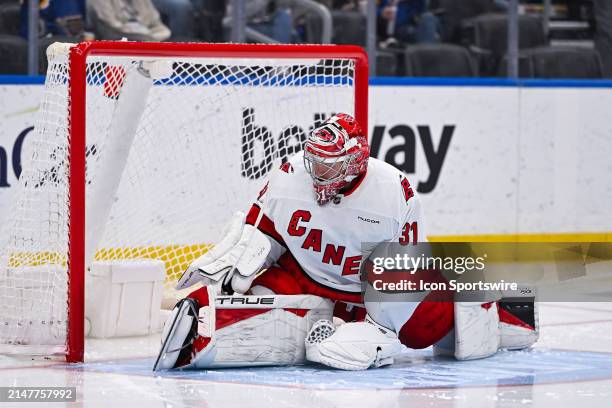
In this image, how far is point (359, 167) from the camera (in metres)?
4.21

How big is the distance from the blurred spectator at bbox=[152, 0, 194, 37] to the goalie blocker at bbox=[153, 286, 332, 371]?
260cm

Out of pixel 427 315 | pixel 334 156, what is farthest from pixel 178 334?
pixel 427 315

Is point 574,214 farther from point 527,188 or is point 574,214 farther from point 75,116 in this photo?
point 75,116

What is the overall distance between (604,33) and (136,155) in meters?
3.44

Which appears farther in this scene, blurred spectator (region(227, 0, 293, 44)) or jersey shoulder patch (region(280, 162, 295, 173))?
blurred spectator (region(227, 0, 293, 44))

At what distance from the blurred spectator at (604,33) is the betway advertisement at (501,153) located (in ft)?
1.00

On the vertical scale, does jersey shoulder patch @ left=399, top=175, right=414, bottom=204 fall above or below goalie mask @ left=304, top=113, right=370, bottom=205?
below

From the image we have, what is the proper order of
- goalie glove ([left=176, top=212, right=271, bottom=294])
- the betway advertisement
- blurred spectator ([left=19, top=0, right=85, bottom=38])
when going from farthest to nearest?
the betway advertisement, blurred spectator ([left=19, top=0, right=85, bottom=38]), goalie glove ([left=176, top=212, right=271, bottom=294])

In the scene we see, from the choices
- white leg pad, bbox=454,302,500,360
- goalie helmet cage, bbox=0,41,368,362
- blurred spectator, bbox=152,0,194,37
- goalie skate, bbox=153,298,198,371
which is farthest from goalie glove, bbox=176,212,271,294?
blurred spectator, bbox=152,0,194,37

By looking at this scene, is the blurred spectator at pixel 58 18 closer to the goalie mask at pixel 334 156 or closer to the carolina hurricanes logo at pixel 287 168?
the carolina hurricanes logo at pixel 287 168

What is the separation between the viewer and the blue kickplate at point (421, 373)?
3969 millimetres

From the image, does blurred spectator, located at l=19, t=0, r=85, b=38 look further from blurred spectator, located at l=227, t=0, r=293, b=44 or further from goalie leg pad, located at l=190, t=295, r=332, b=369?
goalie leg pad, located at l=190, t=295, r=332, b=369

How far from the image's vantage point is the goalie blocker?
13.5 feet

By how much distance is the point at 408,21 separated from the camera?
7.60 metres
